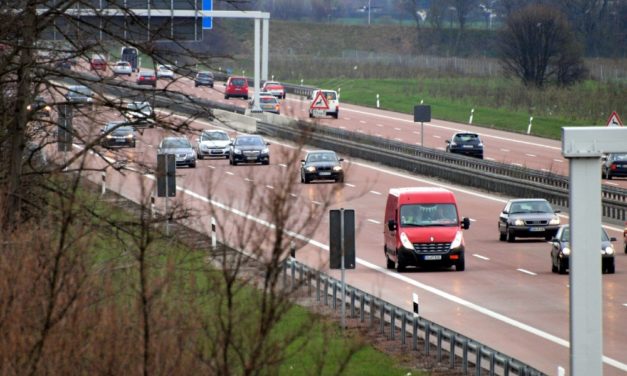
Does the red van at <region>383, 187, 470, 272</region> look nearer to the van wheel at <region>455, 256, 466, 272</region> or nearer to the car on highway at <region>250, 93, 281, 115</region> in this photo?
the van wheel at <region>455, 256, 466, 272</region>

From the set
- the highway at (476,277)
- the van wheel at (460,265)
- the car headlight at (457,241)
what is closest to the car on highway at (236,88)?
the highway at (476,277)

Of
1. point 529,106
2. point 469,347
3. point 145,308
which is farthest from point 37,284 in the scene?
point 529,106

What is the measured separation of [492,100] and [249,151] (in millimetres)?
40267

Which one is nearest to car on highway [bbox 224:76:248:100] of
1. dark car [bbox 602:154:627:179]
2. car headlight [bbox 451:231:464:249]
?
dark car [bbox 602:154:627:179]

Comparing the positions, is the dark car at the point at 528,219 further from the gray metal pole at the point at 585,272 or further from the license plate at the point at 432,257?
the gray metal pole at the point at 585,272

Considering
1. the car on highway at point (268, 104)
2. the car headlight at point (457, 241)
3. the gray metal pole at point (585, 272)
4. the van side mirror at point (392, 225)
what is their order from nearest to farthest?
1. the gray metal pole at point (585, 272)
2. the car headlight at point (457, 241)
3. the van side mirror at point (392, 225)
4. the car on highway at point (268, 104)

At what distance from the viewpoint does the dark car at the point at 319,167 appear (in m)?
56.4

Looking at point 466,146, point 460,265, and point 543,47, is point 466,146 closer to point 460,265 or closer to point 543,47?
point 460,265

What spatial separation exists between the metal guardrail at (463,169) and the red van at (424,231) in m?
8.53

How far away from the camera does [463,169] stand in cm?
5847

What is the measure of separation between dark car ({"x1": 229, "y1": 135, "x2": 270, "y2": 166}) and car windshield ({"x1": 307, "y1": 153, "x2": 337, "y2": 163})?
5037 mm

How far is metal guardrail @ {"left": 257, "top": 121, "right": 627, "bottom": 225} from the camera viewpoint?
48719 mm

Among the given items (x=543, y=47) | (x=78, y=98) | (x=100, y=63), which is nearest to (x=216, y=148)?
(x=543, y=47)

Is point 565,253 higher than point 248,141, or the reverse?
point 248,141
